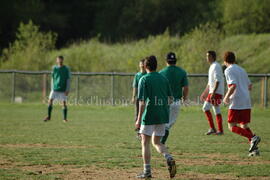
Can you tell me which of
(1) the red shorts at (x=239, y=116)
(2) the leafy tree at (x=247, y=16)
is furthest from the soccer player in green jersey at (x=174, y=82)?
(2) the leafy tree at (x=247, y=16)

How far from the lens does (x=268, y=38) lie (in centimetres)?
3656

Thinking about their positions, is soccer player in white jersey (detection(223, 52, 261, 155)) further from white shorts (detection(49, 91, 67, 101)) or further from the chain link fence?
the chain link fence

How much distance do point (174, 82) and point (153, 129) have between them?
A: 3.39 m

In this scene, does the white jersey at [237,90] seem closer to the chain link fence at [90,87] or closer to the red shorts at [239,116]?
the red shorts at [239,116]

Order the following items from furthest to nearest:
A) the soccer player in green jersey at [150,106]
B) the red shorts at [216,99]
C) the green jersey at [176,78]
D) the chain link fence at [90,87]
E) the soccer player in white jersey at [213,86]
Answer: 1. the chain link fence at [90,87]
2. the red shorts at [216,99]
3. the soccer player in white jersey at [213,86]
4. the green jersey at [176,78]
5. the soccer player in green jersey at [150,106]

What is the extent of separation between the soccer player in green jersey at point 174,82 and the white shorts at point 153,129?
3112 millimetres

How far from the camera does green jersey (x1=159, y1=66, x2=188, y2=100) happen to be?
39.7 ft

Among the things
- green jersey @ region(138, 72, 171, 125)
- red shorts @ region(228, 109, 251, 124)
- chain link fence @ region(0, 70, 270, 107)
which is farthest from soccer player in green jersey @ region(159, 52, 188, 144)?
chain link fence @ region(0, 70, 270, 107)

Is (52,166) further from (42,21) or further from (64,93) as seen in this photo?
(42,21)

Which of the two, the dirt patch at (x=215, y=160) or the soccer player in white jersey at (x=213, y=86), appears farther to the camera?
the soccer player in white jersey at (x=213, y=86)

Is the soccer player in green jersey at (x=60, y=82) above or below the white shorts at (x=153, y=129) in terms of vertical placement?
above

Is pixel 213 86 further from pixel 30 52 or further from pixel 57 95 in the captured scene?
pixel 30 52

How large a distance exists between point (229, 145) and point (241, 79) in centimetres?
218

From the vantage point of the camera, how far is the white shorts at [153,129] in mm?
8836
